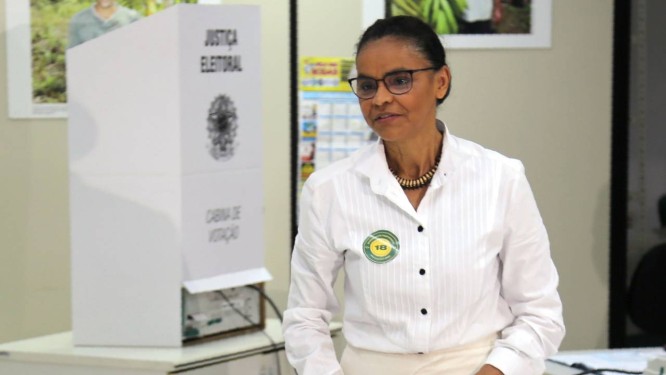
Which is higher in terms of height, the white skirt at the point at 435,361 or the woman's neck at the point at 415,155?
the woman's neck at the point at 415,155

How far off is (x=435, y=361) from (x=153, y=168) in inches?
40.2

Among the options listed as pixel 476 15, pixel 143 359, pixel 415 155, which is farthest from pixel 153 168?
pixel 476 15

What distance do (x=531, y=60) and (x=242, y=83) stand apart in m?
1.29

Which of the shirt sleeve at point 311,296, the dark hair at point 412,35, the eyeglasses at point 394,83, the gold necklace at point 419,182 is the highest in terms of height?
the dark hair at point 412,35

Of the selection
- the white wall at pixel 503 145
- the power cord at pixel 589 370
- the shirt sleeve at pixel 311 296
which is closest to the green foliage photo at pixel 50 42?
the white wall at pixel 503 145

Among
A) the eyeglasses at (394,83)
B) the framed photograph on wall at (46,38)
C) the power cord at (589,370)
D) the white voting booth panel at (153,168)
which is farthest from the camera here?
the framed photograph on wall at (46,38)

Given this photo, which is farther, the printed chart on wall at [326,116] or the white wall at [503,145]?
the printed chart on wall at [326,116]

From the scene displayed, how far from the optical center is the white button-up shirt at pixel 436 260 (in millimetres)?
1647

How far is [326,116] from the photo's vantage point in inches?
132

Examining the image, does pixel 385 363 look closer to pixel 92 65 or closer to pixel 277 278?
pixel 92 65

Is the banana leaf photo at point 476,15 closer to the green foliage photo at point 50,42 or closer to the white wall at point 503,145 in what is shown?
the white wall at point 503,145

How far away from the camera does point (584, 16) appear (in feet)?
11.3

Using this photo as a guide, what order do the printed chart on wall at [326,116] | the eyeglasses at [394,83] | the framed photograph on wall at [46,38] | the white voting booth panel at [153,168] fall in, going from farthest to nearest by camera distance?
the printed chart on wall at [326,116]
the framed photograph on wall at [46,38]
the white voting booth panel at [153,168]
the eyeglasses at [394,83]

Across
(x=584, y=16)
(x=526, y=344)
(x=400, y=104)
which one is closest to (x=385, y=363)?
(x=526, y=344)
